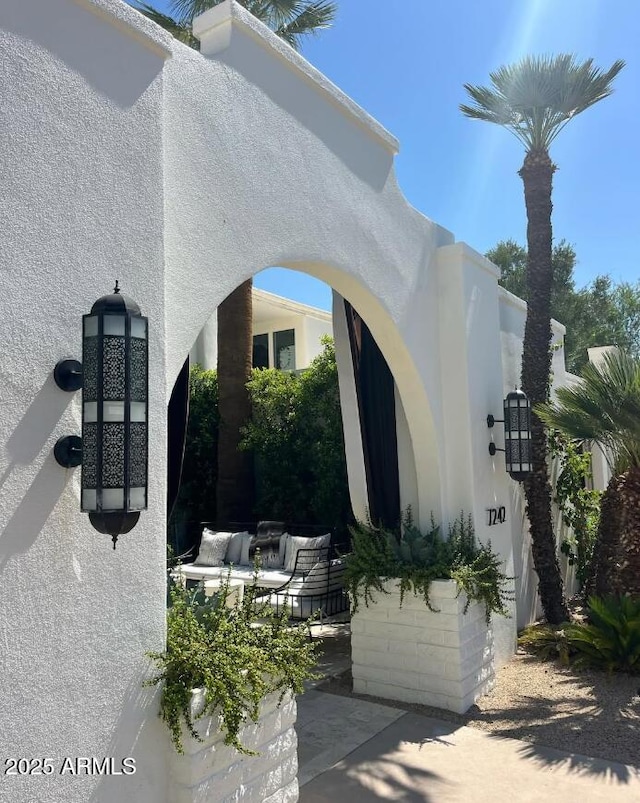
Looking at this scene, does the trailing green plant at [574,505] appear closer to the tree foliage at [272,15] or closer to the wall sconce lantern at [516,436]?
the wall sconce lantern at [516,436]

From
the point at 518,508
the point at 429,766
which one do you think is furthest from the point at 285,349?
the point at 429,766

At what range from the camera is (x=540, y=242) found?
28.8ft

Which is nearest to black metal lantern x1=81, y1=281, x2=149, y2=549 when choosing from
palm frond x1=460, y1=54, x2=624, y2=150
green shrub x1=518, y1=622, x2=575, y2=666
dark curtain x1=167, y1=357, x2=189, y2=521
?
dark curtain x1=167, y1=357, x2=189, y2=521

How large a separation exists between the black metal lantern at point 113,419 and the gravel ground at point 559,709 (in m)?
4.06

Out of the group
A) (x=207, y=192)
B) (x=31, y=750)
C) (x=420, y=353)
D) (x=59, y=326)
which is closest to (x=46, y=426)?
(x=59, y=326)

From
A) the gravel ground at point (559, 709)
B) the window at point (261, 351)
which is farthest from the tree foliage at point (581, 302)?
the gravel ground at point (559, 709)

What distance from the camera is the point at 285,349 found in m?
18.1

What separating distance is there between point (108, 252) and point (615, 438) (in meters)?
6.34

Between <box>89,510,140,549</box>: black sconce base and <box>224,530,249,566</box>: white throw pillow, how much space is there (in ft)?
23.3

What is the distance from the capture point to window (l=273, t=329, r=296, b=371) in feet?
58.5

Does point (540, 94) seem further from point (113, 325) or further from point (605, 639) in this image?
point (113, 325)

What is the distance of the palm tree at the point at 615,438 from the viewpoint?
721 centimetres

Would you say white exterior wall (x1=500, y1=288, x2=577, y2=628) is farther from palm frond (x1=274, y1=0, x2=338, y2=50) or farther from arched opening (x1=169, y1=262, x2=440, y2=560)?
palm frond (x1=274, y1=0, x2=338, y2=50)

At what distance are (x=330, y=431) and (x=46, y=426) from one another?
7653 mm
